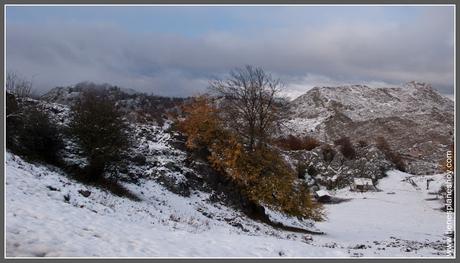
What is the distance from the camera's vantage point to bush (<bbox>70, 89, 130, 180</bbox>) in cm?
2506

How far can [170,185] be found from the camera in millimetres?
29625

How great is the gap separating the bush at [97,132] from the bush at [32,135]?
164 centimetres

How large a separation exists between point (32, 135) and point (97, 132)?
3636 mm

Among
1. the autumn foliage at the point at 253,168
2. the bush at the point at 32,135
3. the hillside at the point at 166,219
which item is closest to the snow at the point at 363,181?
the hillside at the point at 166,219

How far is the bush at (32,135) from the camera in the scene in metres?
24.5

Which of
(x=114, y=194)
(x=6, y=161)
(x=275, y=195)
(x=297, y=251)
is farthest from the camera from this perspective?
(x=275, y=195)

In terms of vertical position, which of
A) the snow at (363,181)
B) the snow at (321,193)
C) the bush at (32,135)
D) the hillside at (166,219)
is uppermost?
the bush at (32,135)

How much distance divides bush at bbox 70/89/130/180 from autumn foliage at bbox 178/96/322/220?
23.6 feet

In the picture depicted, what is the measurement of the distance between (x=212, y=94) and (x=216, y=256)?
64.8 feet

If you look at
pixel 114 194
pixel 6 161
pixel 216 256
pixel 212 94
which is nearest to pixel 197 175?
pixel 212 94

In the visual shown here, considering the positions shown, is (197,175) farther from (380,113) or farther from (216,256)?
(380,113)

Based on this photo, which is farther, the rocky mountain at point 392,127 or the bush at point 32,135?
the rocky mountain at point 392,127

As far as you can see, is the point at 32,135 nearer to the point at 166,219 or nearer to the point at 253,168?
the point at 166,219

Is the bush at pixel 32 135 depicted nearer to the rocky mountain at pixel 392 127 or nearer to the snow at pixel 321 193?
the snow at pixel 321 193
